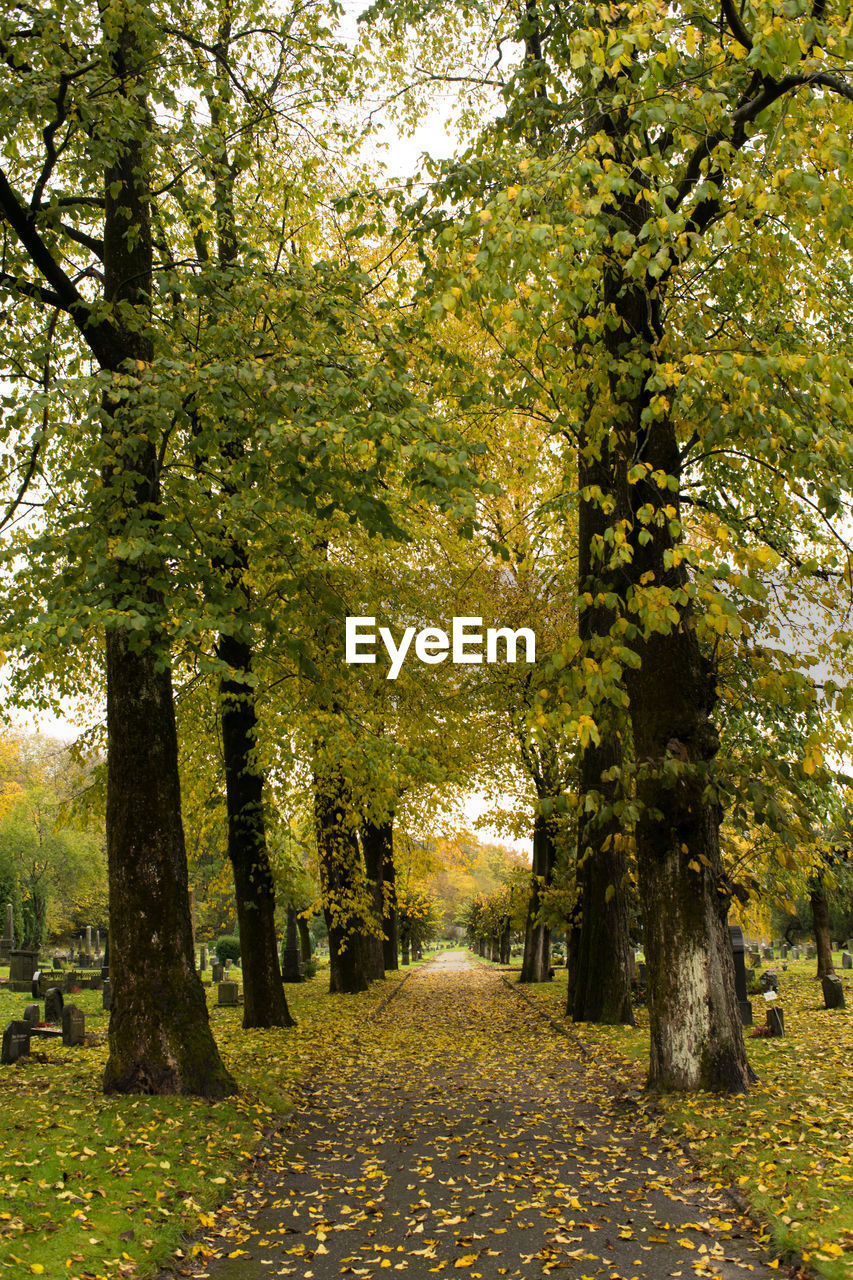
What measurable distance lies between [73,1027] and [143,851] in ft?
20.9

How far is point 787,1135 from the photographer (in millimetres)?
6949

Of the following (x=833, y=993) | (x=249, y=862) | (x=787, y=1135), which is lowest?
(x=833, y=993)

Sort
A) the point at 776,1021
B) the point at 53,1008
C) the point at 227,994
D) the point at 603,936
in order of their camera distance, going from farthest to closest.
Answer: the point at 227,994 → the point at 53,1008 → the point at 603,936 → the point at 776,1021

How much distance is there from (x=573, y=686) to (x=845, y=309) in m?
9.17

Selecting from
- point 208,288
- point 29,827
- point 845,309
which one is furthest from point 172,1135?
point 29,827

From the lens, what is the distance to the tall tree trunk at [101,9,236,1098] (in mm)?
8703

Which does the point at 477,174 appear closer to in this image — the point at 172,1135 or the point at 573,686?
the point at 573,686

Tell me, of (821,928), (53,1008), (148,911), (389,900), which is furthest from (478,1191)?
(821,928)

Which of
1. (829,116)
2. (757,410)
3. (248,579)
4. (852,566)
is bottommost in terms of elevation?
(852,566)

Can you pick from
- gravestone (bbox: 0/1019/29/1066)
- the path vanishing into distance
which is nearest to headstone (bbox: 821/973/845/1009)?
the path vanishing into distance

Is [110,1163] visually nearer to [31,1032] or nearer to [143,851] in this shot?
[143,851]

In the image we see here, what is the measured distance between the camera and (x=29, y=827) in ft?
143

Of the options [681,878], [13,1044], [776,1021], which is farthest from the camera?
[776,1021]

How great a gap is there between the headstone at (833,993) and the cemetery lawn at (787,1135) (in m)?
4.76
